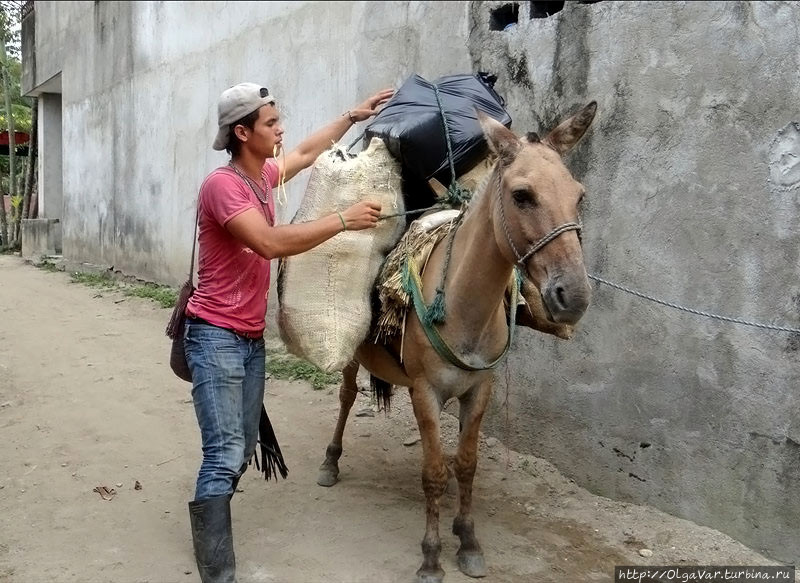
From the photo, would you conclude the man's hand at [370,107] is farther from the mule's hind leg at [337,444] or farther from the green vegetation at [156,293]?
the green vegetation at [156,293]

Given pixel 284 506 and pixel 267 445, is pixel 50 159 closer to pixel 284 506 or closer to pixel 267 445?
pixel 284 506

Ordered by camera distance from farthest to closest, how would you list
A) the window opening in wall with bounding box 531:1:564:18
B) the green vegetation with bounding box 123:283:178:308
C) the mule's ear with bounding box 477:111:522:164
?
the green vegetation with bounding box 123:283:178:308
the window opening in wall with bounding box 531:1:564:18
the mule's ear with bounding box 477:111:522:164

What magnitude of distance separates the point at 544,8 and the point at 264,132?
2435mm

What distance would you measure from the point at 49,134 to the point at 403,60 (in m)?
12.1

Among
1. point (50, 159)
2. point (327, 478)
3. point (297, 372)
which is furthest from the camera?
point (50, 159)

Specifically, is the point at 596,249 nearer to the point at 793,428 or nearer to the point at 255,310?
the point at 793,428

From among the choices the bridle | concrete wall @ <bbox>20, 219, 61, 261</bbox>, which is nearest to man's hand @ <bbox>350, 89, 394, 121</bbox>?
the bridle

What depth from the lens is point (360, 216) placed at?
264 cm

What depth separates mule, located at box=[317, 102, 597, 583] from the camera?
2.19 metres

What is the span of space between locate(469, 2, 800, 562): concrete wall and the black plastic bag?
0.75 m

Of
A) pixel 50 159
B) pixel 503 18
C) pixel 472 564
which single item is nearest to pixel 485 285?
pixel 472 564

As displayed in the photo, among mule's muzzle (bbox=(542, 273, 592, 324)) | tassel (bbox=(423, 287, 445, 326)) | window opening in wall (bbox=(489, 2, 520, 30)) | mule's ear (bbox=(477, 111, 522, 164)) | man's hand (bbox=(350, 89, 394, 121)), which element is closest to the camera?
mule's muzzle (bbox=(542, 273, 592, 324))

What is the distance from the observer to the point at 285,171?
317 cm

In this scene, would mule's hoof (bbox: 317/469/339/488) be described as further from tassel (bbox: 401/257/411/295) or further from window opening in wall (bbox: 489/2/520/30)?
Answer: window opening in wall (bbox: 489/2/520/30)
